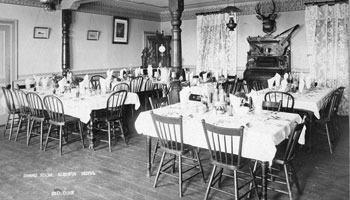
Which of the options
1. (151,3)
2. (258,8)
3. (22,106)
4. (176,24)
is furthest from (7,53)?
(258,8)

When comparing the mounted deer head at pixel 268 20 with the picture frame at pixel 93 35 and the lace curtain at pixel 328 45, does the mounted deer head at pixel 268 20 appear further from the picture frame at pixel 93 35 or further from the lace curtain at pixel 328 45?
the picture frame at pixel 93 35

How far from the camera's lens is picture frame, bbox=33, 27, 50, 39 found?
25.0 ft

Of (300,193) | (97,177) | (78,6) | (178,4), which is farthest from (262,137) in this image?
(78,6)

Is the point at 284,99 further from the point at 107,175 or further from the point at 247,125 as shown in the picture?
the point at 107,175

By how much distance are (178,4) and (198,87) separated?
205 centimetres

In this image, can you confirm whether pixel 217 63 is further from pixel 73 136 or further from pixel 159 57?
pixel 73 136

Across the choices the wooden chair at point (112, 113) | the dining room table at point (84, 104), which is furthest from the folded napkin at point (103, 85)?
the wooden chair at point (112, 113)

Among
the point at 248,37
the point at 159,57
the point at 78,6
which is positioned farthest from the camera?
the point at 159,57

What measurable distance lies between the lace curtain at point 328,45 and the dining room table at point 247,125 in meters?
4.96

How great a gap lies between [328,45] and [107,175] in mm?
6605

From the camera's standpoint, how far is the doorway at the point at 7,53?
6.98m

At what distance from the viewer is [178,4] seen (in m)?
5.37

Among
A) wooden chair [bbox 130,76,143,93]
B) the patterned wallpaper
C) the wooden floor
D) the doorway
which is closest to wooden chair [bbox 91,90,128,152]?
the wooden floor

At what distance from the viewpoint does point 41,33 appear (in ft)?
25.4
